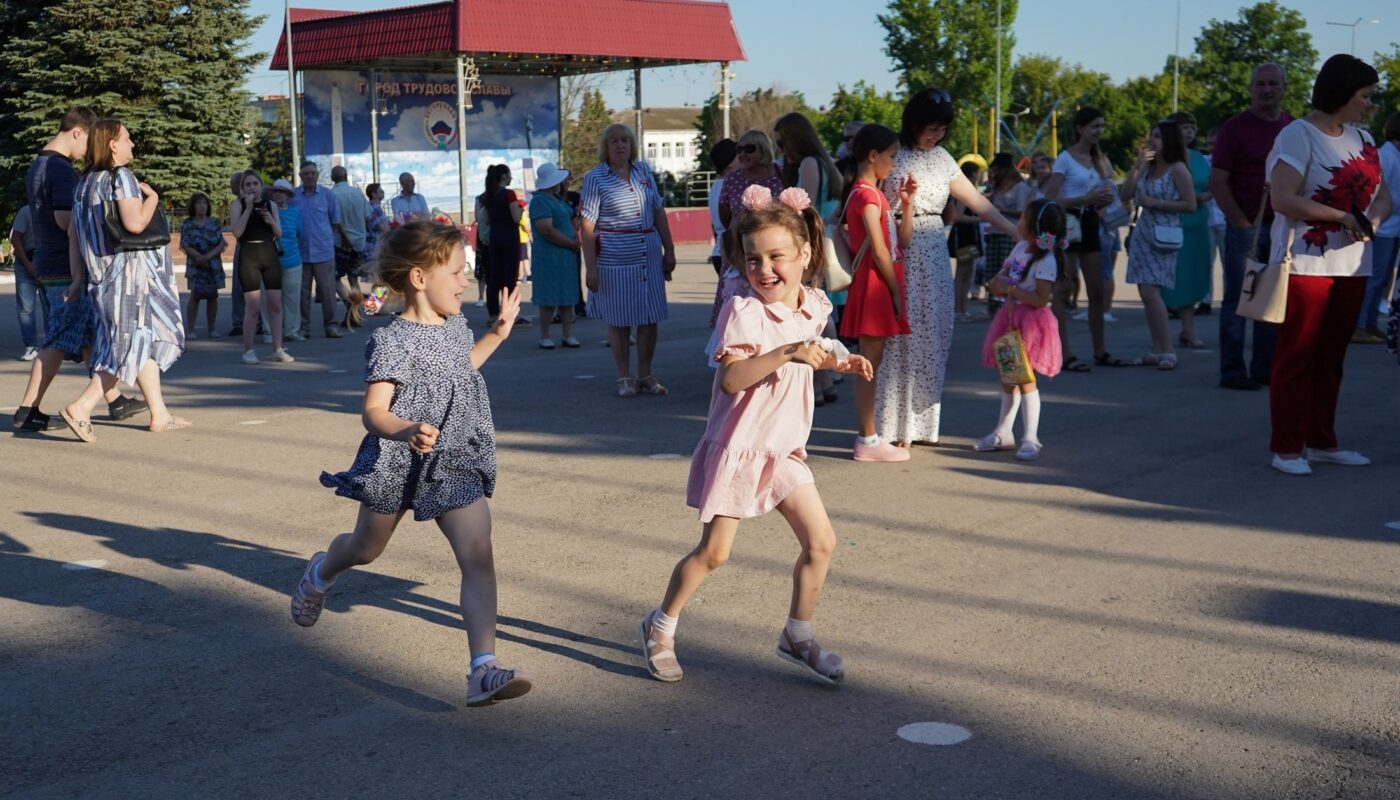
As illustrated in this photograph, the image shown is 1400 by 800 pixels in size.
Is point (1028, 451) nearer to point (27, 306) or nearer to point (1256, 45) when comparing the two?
point (27, 306)

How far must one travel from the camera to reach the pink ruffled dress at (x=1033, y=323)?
8.25 m

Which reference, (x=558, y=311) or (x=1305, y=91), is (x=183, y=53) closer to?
(x=558, y=311)

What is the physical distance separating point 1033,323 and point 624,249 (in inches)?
130

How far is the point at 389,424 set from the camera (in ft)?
13.8

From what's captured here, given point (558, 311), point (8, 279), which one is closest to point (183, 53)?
point (8, 279)

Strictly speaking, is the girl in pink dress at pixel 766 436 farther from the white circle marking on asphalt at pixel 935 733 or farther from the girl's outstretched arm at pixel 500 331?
the girl's outstretched arm at pixel 500 331

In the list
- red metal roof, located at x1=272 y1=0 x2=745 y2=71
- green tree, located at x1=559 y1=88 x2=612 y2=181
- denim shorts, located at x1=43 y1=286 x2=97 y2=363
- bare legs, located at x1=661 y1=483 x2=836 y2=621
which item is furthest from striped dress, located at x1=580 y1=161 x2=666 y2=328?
green tree, located at x1=559 y1=88 x2=612 y2=181

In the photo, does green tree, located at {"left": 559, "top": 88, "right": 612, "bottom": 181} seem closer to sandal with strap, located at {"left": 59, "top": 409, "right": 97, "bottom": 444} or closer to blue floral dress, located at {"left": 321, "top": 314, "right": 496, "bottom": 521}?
sandal with strap, located at {"left": 59, "top": 409, "right": 97, "bottom": 444}

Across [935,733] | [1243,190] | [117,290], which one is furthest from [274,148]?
[935,733]

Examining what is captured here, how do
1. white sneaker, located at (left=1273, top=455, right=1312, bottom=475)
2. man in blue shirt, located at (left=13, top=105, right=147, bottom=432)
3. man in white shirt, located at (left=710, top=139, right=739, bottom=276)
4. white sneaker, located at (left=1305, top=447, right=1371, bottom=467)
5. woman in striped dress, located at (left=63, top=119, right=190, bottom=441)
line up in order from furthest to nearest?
man in white shirt, located at (left=710, top=139, right=739, bottom=276) → man in blue shirt, located at (left=13, top=105, right=147, bottom=432) → woman in striped dress, located at (left=63, top=119, right=190, bottom=441) → white sneaker, located at (left=1305, top=447, right=1371, bottom=467) → white sneaker, located at (left=1273, top=455, right=1312, bottom=475)

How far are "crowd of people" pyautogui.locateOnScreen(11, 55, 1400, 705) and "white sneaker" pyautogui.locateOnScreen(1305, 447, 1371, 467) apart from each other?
0.5 inches

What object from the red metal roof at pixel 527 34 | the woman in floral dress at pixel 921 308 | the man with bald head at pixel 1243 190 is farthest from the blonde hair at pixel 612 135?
the red metal roof at pixel 527 34

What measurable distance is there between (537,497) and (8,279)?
2647cm

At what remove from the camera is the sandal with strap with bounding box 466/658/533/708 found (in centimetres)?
425
